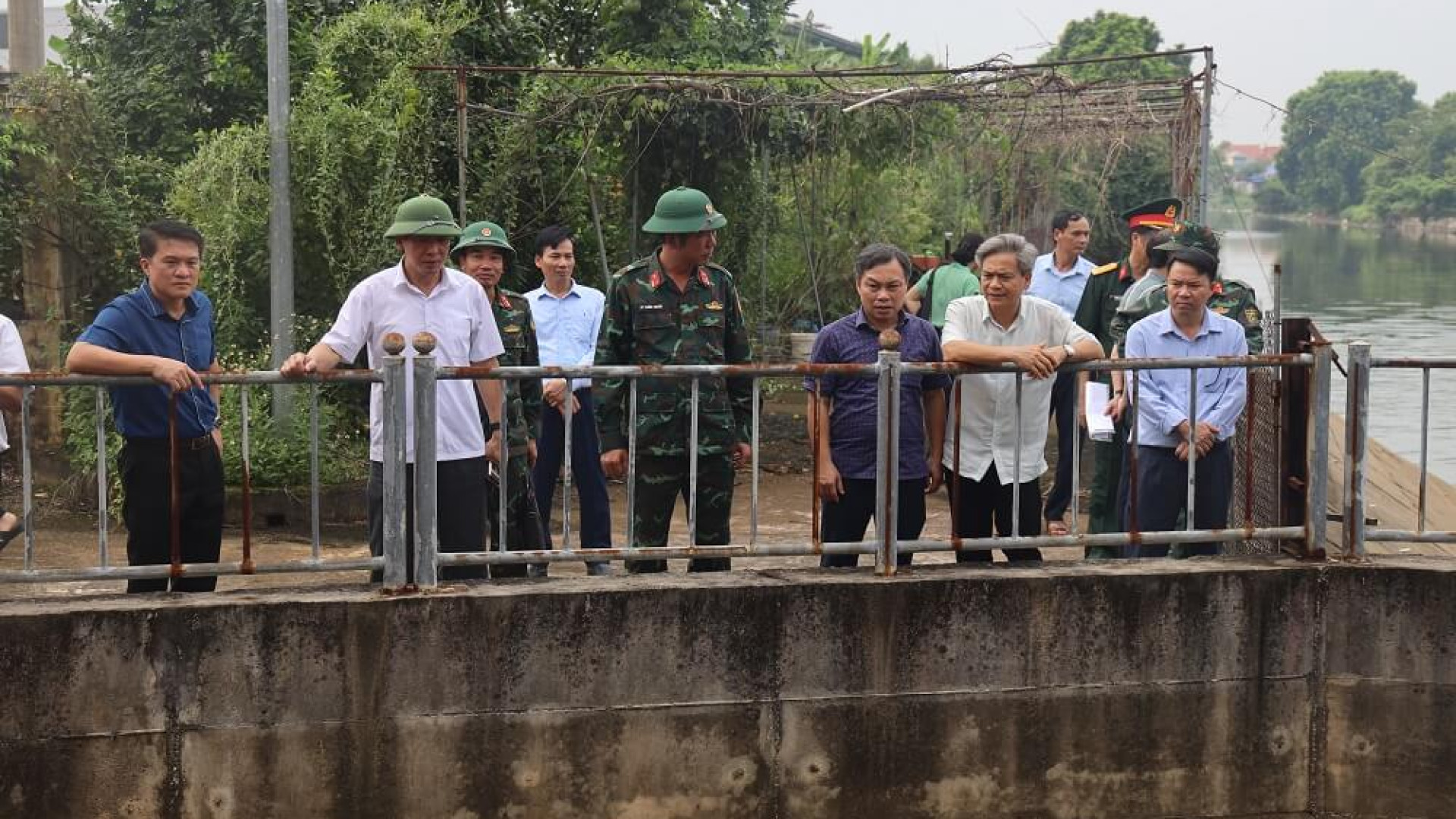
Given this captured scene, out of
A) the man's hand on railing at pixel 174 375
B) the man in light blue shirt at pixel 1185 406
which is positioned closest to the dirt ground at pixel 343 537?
the man in light blue shirt at pixel 1185 406

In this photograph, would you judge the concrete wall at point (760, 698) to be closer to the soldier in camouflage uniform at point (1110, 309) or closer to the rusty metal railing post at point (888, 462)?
the rusty metal railing post at point (888, 462)

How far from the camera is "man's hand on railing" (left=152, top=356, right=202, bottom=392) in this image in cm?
526

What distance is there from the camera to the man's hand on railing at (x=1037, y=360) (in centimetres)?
571

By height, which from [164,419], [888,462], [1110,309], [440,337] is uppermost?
[1110,309]

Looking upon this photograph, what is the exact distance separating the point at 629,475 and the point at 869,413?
0.86 metres

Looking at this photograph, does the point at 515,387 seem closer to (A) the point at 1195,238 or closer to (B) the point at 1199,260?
(B) the point at 1199,260

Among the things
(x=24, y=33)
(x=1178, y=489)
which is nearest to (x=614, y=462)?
(x=1178, y=489)

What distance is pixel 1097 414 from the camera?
766 cm

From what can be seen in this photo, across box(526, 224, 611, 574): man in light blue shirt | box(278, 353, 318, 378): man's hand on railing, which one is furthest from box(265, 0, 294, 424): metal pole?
box(278, 353, 318, 378): man's hand on railing

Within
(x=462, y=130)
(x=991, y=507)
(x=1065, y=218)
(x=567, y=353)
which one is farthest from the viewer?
(x=462, y=130)

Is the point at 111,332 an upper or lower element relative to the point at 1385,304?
lower

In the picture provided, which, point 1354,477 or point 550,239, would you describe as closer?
point 1354,477

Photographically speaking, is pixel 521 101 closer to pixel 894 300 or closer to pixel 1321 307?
pixel 894 300

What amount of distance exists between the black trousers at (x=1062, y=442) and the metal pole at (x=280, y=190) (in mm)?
4351
